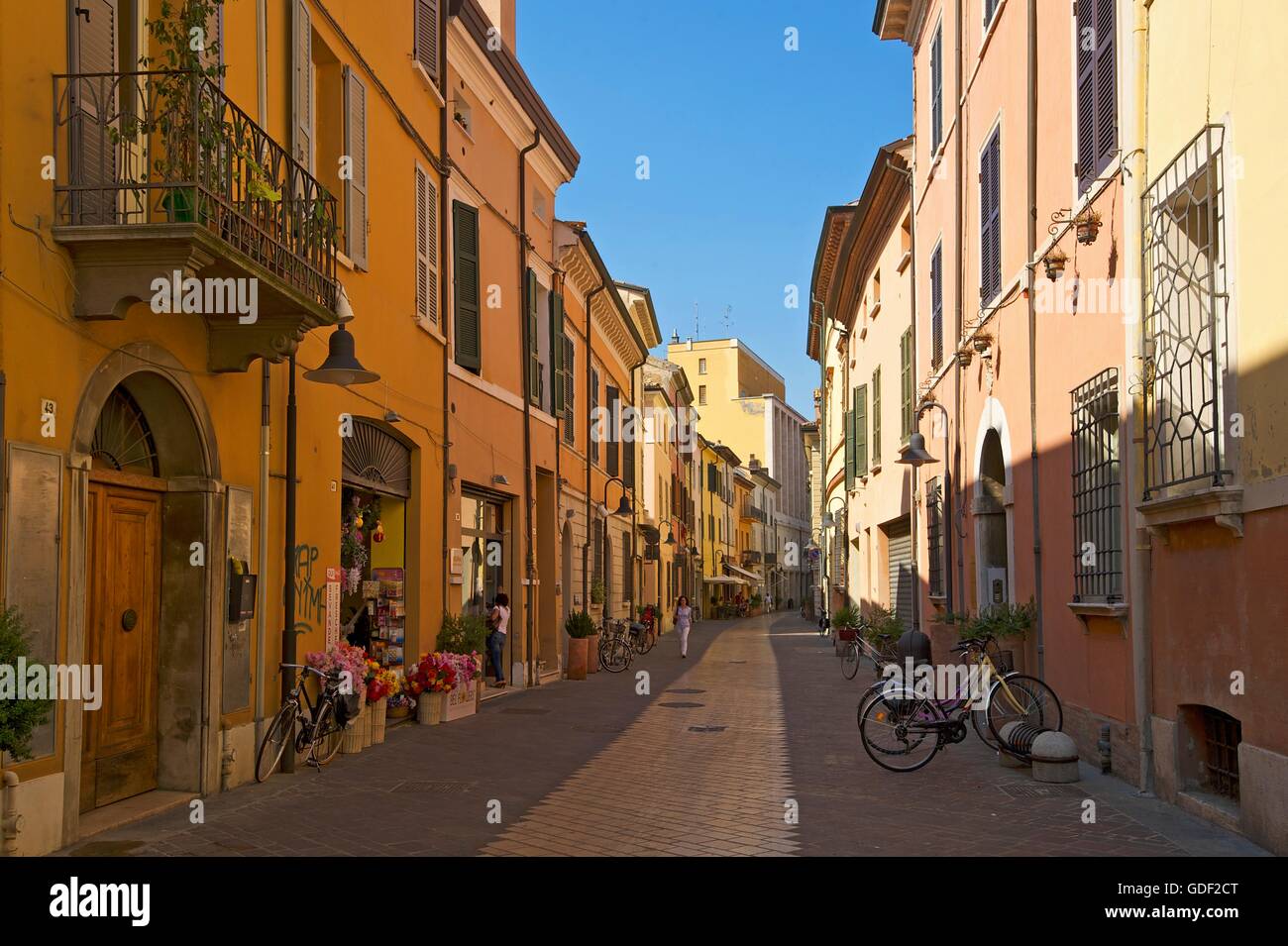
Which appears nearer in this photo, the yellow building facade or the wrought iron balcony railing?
the yellow building facade

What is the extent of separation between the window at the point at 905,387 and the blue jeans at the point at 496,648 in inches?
296

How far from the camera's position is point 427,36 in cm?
1517

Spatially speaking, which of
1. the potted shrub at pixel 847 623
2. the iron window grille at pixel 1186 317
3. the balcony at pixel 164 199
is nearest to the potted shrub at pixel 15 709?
the balcony at pixel 164 199

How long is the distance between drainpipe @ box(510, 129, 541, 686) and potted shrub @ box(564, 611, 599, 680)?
5.39 feet

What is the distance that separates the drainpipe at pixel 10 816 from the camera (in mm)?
6469

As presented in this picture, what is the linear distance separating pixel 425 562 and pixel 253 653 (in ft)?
15.5

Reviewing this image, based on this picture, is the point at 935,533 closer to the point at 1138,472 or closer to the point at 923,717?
the point at 923,717

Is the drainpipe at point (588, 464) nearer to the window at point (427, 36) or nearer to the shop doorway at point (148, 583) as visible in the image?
the window at point (427, 36)

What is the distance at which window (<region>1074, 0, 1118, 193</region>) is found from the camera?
10.1 meters

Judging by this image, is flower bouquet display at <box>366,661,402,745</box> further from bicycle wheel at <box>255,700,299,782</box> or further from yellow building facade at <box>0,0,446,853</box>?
bicycle wheel at <box>255,700,299,782</box>

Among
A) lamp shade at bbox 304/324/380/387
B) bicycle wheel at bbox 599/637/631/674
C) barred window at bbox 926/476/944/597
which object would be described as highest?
lamp shade at bbox 304/324/380/387

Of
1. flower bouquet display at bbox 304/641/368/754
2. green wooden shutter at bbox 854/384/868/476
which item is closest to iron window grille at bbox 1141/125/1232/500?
flower bouquet display at bbox 304/641/368/754

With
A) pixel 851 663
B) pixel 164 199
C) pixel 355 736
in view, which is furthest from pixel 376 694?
pixel 851 663

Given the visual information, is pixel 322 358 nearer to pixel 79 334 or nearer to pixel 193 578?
pixel 193 578
